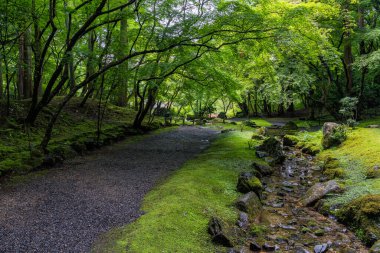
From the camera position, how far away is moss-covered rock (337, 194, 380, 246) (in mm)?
5906

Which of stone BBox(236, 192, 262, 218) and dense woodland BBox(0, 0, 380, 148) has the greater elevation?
dense woodland BBox(0, 0, 380, 148)

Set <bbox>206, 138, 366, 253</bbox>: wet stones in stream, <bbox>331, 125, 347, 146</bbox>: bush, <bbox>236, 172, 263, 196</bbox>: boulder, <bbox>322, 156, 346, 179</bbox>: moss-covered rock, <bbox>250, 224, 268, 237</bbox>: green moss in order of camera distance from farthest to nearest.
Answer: <bbox>331, 125, 347, 146</bbox>: bush
<bbox>322, 156, 346, 179</bbox>: moss-covered rock
<bbox>236, 172, 263, 196</bbox>: boulder
<bbox>250, 224, 268, 237</bbox>: green moss
<bbox>206, 138, 366, 253</bbox>: wet stones in stream

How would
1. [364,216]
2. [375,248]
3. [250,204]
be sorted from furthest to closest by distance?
1. [250,204]
2. [364,216]
3. [375,248]

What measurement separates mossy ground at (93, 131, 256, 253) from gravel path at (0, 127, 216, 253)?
420 mm

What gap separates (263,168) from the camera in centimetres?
1109

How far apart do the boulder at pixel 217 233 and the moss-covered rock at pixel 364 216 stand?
3020 millimetres

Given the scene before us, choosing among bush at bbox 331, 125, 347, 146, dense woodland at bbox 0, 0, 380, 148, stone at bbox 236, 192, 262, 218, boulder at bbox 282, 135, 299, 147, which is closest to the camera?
stone at bbox 236, 192, 262, 218

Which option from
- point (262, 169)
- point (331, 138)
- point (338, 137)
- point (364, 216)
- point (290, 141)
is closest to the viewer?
point (364, 216)

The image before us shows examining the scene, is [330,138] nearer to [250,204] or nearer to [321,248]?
[250,204]

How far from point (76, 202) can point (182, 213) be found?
2786mm

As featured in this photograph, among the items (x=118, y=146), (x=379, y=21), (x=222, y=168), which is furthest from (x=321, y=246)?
(x=379, y=21)

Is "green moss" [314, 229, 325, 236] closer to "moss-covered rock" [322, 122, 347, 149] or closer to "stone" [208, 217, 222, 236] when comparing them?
"stone" [208, 217, 222, 236]

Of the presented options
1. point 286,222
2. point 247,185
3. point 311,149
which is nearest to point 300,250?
point 286,222

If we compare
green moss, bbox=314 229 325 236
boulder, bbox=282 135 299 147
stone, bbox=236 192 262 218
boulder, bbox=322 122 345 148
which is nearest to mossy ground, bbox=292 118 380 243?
boulder, bbox=322 122 345 148
